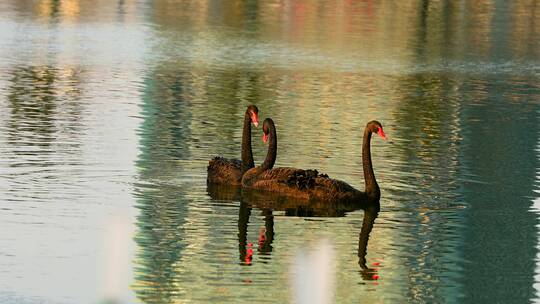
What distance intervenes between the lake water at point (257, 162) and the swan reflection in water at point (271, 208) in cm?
6

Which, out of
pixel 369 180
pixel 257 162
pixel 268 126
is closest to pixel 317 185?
pixel 369 180

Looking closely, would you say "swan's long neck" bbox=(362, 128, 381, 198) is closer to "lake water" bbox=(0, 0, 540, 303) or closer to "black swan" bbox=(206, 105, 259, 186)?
"lake water" bbox=(0, 0, 540, 303)

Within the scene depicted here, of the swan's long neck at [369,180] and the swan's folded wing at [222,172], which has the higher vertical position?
the swan's long neck at [369,180]

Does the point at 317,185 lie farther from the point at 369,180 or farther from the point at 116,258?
the point at 116,258

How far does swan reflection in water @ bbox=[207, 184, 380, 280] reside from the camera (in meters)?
16.8

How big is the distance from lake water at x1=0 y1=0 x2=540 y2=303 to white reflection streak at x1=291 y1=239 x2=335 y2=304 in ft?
0.14

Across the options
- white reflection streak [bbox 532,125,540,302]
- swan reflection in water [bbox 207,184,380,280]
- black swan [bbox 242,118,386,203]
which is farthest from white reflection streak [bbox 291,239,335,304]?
black swan [bbox 242,118,386,203]

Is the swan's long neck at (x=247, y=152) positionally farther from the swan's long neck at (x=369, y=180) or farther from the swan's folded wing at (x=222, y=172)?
the swan's long neck at (x=369, y=180)

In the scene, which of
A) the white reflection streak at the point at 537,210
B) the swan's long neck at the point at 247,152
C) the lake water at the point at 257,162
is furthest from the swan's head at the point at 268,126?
the white reflection streak at the point at 537,210

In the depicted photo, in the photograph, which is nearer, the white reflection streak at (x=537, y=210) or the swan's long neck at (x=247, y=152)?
the white reflection streak at (x=537, y=210)

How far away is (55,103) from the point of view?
2944 cm

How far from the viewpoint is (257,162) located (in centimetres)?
2238

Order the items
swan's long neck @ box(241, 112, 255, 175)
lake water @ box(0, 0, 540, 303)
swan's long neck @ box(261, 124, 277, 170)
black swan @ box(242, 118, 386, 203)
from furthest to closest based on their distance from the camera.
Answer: swan's long neck @ box(241, 112, 255, 175), swan's long neck @ box(261, 124, 277, 170), black swan @ box(242, 118, 386, 203), lake water @ box(0, 0, 540, 303)

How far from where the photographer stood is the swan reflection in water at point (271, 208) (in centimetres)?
1684
